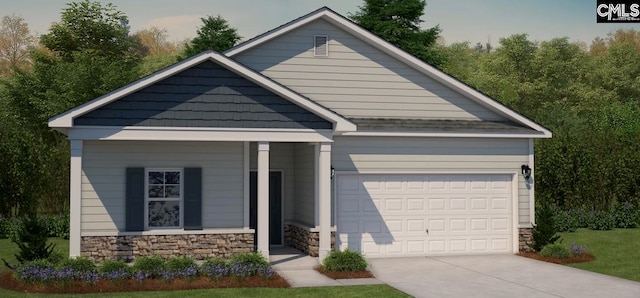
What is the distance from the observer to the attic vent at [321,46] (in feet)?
64.0

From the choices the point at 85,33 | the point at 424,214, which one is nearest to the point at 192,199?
the point at 424,214

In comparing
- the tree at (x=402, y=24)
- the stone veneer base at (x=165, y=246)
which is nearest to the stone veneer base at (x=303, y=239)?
the stone veneer base at (x=165, y=246)

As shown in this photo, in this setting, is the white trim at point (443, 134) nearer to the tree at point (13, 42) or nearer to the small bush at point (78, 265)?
the small bush at point (78, 265)

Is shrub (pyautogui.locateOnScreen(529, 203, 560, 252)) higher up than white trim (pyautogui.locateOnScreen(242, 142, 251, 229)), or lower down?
lower down

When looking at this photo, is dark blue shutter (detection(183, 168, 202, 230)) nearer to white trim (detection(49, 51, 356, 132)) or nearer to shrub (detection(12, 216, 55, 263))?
white trim (detection(49, 51, 356, 132))

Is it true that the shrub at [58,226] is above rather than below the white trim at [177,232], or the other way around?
below

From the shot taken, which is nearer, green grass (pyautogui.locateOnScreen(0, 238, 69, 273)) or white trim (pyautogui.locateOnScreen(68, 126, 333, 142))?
white trim (pyautogui.locateOnScreen(68, 126, 333, 142))

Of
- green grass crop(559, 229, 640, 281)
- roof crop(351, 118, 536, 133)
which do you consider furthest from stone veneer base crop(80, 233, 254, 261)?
green grass crop(559, 229, 640, 281)

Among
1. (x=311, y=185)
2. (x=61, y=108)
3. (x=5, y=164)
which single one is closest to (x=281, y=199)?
(x=311, y=185)

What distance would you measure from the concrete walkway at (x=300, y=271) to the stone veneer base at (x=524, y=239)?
5.55m

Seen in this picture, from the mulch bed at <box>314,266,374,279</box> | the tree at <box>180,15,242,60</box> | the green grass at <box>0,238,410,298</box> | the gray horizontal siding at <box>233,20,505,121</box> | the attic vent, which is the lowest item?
the green grass at <box>0,238,410,298</box>

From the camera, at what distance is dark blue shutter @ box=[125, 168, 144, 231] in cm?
1728

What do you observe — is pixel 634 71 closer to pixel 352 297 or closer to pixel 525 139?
pixel 525 139

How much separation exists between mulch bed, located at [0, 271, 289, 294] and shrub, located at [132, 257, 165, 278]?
7.7 inches
